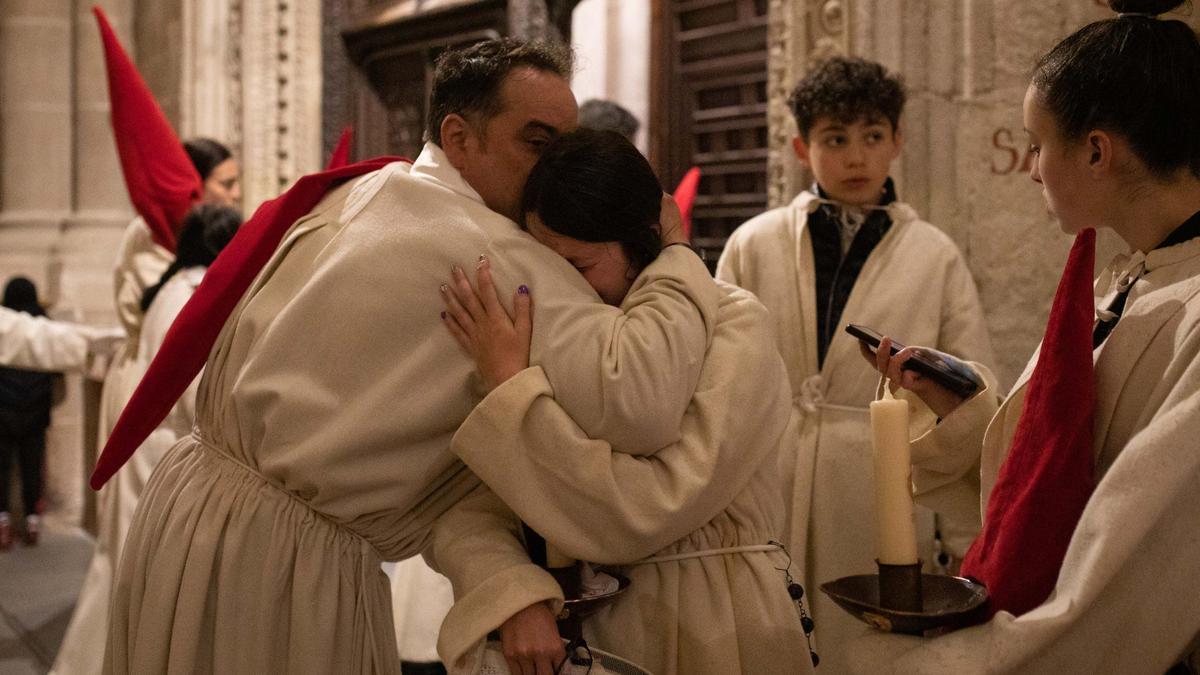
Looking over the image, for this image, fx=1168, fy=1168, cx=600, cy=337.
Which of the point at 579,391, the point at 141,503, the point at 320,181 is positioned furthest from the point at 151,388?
the point at 579,391

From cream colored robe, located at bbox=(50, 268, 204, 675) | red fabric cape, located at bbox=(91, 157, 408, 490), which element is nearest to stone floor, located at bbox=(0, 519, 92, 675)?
cream colored robe, located at bbox=(50, 268, 204, 675)

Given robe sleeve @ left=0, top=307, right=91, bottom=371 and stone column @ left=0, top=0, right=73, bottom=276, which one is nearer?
robe sleeve @ left=0, top=307, right=91, bottom=371

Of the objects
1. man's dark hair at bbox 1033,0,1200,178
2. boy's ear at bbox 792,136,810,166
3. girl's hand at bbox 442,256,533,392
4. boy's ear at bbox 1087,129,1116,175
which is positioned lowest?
girl's hand at bbox 442,256,533,392

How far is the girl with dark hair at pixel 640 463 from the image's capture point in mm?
1677

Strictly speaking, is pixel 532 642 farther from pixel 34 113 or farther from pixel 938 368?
pixel 34 113

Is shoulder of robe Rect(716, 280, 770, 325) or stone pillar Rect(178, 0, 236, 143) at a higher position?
stone pillar Rect(178, 0, 236, 143)

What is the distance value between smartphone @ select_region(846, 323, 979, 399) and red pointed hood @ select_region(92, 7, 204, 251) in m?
2.97

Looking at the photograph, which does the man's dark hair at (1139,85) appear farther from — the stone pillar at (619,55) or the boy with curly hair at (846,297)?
the stone pillar at (619,55)

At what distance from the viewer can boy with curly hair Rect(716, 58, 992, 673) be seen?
9.25 ft

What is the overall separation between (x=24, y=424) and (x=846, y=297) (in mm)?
4804

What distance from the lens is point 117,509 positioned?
152 inches

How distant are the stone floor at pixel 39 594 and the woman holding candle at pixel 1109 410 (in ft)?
12.4

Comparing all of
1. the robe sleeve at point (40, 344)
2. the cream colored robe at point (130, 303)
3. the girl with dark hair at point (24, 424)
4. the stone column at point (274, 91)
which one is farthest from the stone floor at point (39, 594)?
the stone column at point (274, 91)

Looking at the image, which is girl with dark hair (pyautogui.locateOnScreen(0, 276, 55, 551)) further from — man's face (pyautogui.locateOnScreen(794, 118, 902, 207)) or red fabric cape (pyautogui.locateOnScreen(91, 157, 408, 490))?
man's face (pyautogui.locateOnScreen(794, 118, 902, 207))
